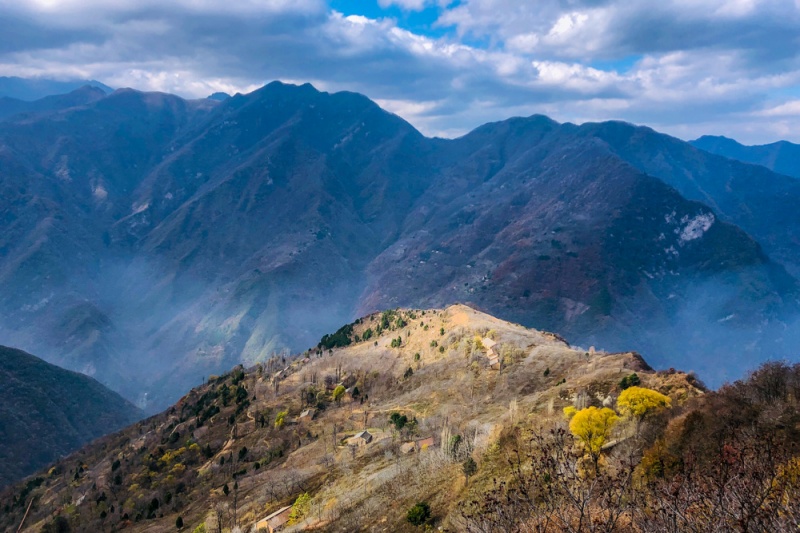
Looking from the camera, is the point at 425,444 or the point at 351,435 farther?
the point at 351,435

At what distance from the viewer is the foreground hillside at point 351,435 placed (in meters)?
45.2

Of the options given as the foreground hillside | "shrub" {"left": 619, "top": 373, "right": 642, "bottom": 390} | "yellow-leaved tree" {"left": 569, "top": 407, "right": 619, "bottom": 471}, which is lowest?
the foreground hillside

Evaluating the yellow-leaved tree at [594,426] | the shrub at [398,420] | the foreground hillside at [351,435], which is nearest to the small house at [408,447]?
the foreground hillside at [351,435]

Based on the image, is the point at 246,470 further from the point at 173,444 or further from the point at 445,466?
the point at 445,466

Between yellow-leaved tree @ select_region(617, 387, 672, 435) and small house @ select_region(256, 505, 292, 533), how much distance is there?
31.4m

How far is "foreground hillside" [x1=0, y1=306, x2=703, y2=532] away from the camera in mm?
45250

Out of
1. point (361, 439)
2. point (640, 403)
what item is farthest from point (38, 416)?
point (640, 403)

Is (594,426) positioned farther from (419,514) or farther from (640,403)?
(419,514)

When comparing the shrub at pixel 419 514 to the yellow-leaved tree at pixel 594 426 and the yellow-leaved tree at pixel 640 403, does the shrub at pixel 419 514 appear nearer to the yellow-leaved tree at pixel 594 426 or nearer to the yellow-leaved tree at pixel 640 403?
the yellow-leaved tree at pixel 594 426

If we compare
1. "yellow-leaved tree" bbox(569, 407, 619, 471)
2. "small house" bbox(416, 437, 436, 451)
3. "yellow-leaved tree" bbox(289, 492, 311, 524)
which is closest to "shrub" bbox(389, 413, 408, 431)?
"small house" bbox(416, 437, 436, 451)

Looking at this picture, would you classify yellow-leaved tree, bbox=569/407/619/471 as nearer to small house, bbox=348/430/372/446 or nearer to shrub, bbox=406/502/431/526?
shrub, bbox=406/502/431/526

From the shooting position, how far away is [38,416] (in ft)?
569

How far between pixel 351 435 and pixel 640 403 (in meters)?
43.2

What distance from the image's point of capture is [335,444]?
234ft
